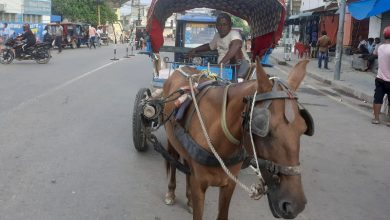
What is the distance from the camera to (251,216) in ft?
13.8

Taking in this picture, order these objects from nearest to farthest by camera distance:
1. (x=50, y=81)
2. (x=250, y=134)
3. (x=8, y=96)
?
(x=250, y=134) < (x=8, y=96) < (x=50, y=81)

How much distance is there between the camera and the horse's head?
221cm

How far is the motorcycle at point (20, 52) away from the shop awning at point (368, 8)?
1230cm

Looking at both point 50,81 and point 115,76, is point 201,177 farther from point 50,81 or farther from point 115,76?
point 115,76

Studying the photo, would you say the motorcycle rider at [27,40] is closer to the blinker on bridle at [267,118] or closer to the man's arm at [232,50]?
the man's arm at [232,50]

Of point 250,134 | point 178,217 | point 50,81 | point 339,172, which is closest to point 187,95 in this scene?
point 250,134

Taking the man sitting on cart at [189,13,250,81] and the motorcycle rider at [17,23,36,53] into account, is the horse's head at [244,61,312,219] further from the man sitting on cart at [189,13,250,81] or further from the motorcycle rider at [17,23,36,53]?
the motorcycle rider at [17,23,36,53]

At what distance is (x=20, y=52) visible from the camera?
18.4 meters

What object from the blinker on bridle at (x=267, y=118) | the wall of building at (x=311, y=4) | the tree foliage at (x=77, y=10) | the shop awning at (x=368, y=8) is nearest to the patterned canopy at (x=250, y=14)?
the blinker on bridle at (x=267, y=118)

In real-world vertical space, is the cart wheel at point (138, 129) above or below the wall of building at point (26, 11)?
below

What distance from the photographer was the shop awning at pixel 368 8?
14461mm

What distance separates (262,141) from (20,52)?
705 inches

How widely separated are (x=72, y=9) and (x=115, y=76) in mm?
29978

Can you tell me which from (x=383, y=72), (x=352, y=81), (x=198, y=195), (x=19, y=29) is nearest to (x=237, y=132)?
(x=198, y=195)
